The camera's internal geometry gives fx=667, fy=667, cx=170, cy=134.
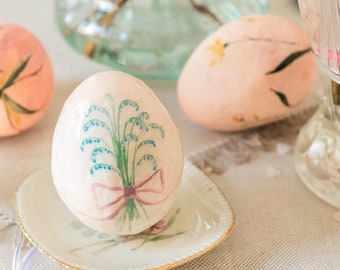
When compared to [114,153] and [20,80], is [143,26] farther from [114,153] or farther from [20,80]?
[114,153]

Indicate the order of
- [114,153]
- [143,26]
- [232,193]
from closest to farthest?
[114,153] < [232,193] < [143,26]

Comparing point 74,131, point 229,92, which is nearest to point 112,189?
point 74,131

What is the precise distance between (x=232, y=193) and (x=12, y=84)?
178 mm

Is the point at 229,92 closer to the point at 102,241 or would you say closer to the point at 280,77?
the point at 280,77

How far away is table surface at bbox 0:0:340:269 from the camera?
41 centimetres

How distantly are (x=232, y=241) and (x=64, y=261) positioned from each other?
0.11 meters

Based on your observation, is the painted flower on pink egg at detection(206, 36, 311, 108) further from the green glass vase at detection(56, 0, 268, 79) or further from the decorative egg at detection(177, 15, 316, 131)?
the green glass vase at detection(56, 0, 268, 79)

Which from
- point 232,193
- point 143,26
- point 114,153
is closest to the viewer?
point 114,153

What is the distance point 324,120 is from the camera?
0.50 metres

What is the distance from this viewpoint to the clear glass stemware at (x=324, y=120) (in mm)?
437

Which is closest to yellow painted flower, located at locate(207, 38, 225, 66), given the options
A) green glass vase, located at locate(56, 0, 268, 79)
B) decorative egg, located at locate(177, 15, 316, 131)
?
decorative egg, located at locate(177, 15, 316, 131)

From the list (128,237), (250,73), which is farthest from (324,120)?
(128,237)

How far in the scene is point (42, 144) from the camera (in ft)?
1.73

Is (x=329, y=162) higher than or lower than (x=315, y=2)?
lower
